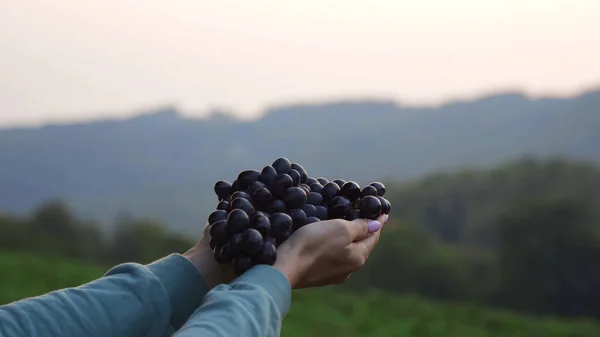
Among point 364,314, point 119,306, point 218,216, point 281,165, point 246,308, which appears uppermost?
point 281,165

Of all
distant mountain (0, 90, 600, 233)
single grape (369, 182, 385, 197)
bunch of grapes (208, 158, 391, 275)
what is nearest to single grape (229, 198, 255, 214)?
bunch of grapes (208, 158, 391, 275)

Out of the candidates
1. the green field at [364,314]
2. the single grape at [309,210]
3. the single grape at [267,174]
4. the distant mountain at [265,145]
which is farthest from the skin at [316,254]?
the distant mountain at [265,145]

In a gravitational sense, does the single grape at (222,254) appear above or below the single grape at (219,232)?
below

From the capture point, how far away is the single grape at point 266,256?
1755mm

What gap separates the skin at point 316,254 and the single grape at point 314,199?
13 centimetres

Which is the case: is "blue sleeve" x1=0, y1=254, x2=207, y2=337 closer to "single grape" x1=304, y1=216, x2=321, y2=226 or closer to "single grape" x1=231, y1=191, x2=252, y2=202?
"single grape" x1=231, y1=191, x2=252, y2=202

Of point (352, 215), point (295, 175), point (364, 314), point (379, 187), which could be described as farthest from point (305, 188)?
point (364, 314)

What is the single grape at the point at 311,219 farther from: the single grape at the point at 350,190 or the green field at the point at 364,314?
the green field at the point at 364,314

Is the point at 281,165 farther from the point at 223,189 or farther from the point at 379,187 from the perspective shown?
the point at 379,187

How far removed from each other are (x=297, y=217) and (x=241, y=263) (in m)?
0.23

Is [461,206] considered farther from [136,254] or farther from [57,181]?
[57,181]

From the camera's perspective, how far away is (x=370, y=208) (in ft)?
6.82

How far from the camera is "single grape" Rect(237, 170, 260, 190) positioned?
2064 mm

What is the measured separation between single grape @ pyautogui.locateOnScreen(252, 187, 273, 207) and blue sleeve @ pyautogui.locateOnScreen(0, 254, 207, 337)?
0.26m
